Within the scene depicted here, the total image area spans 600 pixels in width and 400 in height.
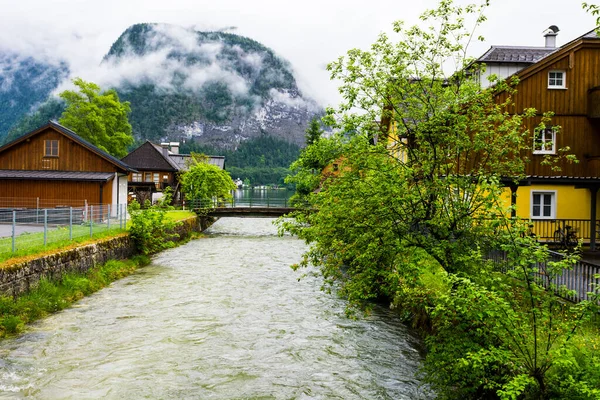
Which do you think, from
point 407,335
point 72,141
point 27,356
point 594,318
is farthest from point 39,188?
point 594,318

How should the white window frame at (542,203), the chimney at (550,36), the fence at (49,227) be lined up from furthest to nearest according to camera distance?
the chimney at (550,36) → the white window frame at (542,203) → the fence at (49,227)

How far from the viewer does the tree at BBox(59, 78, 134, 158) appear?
6575 cm

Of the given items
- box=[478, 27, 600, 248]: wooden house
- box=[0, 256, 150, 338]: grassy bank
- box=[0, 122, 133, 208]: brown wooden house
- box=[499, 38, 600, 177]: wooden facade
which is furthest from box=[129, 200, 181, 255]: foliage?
box=[499, 38, 600, 177]: wooden facade

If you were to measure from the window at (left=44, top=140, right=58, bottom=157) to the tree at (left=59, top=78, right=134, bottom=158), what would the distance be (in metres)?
30.5

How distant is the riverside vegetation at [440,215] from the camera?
7.91 metres

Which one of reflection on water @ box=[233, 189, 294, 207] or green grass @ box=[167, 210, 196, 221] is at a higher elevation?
reflection on water @ box=[233, 189, 294, 207]

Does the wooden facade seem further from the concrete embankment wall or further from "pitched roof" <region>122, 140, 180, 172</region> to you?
"pitched roof" <region>122, 140, 180, 172</region>

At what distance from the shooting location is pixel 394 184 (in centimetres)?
1013

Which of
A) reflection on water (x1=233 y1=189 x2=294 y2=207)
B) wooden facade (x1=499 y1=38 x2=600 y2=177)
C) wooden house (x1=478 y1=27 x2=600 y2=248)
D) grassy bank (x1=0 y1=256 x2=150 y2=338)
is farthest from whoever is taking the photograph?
reflection on water (x1=233 y1=189 x2=294 y2=207)

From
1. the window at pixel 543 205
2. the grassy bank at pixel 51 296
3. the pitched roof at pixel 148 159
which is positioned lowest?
the grassy bank at pixel 51 296

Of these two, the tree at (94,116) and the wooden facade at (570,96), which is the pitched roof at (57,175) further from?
the tree at (94,116)

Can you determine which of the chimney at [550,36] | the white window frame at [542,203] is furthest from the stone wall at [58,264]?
the chimney at [550,36]

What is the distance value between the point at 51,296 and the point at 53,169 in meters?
22.0

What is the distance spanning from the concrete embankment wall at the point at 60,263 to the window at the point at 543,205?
61.3ft
